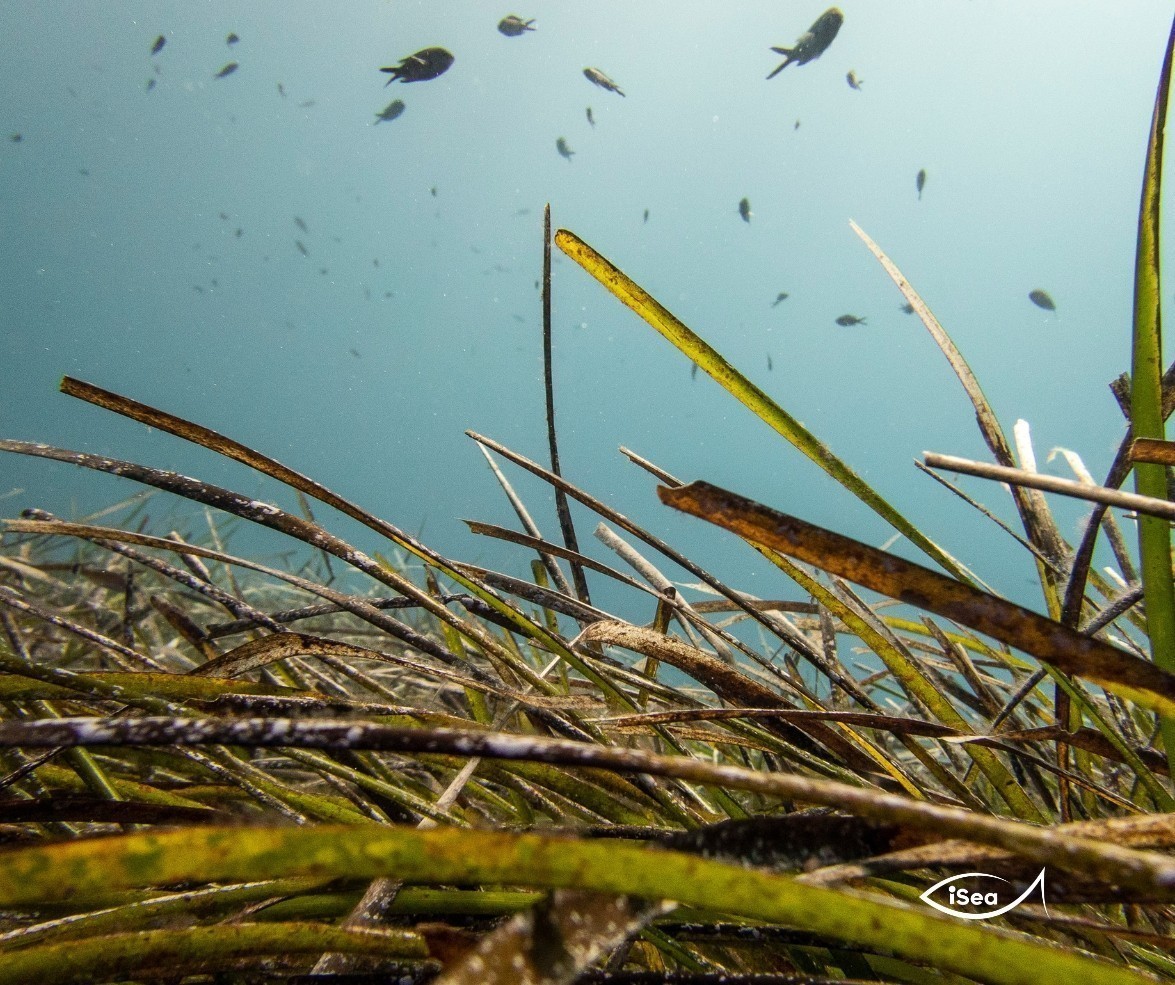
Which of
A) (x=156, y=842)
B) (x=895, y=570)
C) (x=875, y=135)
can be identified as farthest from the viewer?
(x=875, y=135)

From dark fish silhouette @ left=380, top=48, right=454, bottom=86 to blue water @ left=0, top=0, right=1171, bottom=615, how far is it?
46.7 m

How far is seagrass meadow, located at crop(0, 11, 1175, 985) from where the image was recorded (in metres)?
0.29

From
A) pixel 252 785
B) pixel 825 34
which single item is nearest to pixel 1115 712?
pixel 252 785

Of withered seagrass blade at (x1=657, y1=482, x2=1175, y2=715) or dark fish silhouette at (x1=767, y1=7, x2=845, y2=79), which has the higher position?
dark fish silhouette at (x1=767, y1=7, x2=845, y2=79)

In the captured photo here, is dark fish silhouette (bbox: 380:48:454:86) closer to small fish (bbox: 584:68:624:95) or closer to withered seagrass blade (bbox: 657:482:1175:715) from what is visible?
small fish (bbox: 584:68:624:95)

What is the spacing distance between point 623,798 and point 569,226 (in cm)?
7140

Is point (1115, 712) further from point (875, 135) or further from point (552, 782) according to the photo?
point (875, 135)

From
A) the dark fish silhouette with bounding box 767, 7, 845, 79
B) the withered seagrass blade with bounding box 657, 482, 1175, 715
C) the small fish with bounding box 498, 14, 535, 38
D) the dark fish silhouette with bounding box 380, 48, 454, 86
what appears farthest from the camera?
the small fish with bounding box 498, 14, 535, 38

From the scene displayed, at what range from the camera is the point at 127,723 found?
1.16ft

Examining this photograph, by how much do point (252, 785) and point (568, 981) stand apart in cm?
65

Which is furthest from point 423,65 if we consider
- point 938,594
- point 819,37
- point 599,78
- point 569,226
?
point 569,226

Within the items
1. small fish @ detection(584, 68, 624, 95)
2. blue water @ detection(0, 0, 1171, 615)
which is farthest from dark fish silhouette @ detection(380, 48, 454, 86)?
blue water @ detection(0, 0, 1171, 615)

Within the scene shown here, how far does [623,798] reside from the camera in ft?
3.19

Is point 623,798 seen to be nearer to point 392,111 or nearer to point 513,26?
point 513,26
